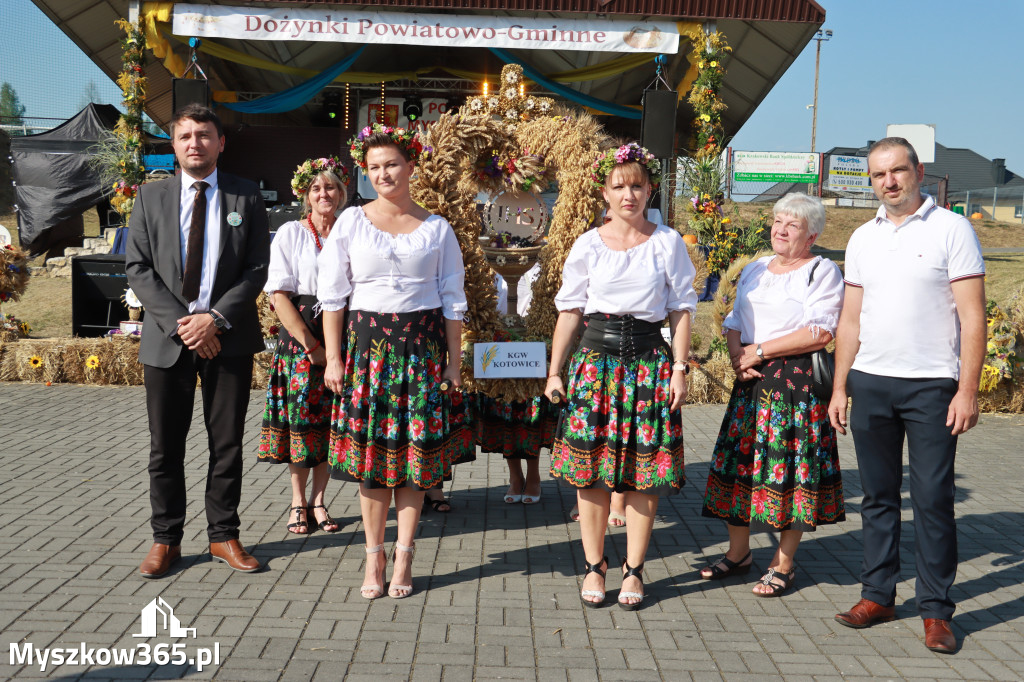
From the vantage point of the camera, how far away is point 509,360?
14.3 ft

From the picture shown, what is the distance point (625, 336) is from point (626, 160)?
0.78 metres

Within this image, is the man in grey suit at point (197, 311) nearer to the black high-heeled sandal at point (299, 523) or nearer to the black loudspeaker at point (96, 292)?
the black high-heeled sandal at point (299, 523)

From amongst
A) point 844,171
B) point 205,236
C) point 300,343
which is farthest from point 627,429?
point 844,171

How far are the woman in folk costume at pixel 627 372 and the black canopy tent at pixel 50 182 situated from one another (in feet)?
53.4

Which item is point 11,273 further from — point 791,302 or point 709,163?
point 791,302

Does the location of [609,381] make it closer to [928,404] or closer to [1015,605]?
[928,404]

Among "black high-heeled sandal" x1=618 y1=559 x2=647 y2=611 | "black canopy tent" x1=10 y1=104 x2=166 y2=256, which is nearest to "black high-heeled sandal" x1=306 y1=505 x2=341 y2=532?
"black high-heeled sandal" x1=618 y1=559 x2=647 y2=611

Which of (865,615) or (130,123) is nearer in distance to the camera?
(865,615)

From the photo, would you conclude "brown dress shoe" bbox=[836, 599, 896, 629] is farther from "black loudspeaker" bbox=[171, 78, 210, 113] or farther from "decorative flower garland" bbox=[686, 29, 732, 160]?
"black loudspeaker" bbox=[171, 78, 210, 113]

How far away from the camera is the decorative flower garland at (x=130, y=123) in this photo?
35.5 feet

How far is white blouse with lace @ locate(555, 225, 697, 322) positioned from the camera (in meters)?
3.76

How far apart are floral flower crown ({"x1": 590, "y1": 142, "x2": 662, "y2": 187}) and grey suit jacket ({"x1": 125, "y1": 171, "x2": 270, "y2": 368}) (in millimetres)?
1632

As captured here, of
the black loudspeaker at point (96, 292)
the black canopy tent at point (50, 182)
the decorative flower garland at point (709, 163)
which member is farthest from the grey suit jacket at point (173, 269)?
the black canopy tent at point (50, 182)

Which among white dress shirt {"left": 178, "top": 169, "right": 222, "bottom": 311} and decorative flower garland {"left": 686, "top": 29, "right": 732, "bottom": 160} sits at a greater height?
decorative flower garland {"left": 686, "top": 29, "right": 732, "bottom": 160}
